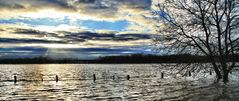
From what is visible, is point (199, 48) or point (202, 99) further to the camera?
point (199, 48)

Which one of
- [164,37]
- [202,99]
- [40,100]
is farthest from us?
[164,37]

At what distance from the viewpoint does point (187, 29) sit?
3700 cm

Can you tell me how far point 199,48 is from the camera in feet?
123

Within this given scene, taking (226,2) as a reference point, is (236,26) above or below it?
below

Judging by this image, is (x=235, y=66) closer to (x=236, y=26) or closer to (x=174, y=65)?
(x=236, y=26)

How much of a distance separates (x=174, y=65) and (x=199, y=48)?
11.6 feet

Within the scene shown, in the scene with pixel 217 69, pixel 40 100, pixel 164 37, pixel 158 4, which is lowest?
pixel 40 100

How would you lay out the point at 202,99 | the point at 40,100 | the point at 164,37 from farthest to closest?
the point at 164,37 → the point at 40,100 → the point at 202,99

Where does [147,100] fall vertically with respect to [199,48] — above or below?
below

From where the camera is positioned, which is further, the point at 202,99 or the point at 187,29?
the point at 187,29

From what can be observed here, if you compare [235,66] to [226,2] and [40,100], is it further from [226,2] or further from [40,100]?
[40,100]

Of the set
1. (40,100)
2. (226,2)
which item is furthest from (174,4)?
(40,100)

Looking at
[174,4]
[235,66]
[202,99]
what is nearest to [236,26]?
[235,66]

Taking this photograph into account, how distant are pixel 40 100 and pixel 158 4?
1497 centimetres
